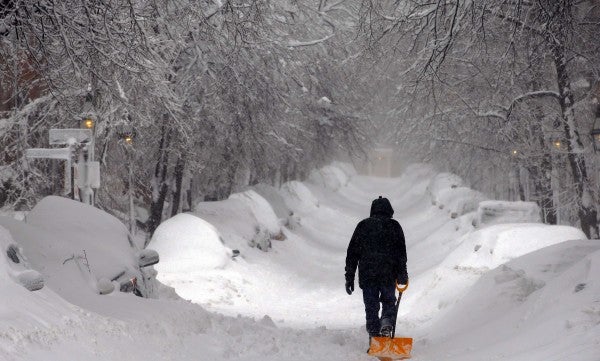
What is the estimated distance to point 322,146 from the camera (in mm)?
29734

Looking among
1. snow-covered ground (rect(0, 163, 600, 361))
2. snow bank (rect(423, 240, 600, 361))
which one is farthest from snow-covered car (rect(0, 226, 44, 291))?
snow bank (rect(423, 240, 600, 361))

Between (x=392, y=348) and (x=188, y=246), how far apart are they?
12.3m

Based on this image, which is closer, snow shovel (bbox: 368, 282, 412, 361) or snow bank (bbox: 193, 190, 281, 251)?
snow shovel (bbox: 368, 282, 412, 361)

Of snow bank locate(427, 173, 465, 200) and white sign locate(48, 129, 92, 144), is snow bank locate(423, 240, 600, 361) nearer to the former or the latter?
white sign locate(48, 129, 92, 144)

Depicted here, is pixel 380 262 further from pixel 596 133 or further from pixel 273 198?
pixel 273 198

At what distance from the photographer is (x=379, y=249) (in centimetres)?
918

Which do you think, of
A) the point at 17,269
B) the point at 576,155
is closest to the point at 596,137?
the point at 576,155

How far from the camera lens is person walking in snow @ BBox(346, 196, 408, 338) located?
912cm

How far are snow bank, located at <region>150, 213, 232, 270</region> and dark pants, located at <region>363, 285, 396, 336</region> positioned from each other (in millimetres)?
10500

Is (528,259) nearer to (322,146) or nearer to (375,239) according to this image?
(375,239)

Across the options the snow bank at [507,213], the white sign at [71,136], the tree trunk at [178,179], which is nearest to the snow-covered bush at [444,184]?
the snow bank at [507,213]

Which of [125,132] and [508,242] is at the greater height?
[125,132]

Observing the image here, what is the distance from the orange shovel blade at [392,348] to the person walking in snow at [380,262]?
518 mm

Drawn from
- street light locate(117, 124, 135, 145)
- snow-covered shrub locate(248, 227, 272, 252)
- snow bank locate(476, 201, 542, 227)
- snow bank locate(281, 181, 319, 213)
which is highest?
street light locate(117, 124, 135, 145)
